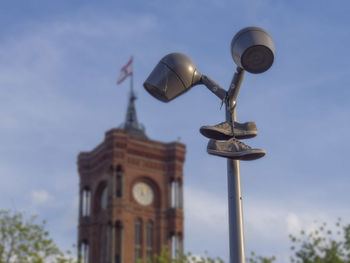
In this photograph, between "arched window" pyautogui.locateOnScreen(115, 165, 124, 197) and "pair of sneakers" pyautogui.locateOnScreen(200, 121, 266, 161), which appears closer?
"pair of sneakers" pyautogui.locateOnScreen(200, 121, 266, 161)

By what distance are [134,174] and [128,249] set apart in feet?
24.1

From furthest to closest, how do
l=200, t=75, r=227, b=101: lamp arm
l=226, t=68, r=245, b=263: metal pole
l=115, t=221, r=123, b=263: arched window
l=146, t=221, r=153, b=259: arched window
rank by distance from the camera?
l=146, t=221, r=153, b=259: arched window → l=115, t=221, r=123, b=263: arched window → l=200, t=75, r=227, b=101: lamp arm → l=226, t=68, r=245, b=263: metal pole

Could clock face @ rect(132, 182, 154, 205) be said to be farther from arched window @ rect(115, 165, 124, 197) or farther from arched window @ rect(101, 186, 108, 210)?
arched window @ rect(101, 186, 108, 210)

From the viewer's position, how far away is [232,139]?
584 centimetres

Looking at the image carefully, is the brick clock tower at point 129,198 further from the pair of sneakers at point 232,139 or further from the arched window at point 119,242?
the pair of sneakers at point 232,139

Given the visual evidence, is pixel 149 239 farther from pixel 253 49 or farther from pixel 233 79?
pixel 253 49

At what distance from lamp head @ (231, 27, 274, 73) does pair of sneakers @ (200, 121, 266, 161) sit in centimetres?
Result: 54

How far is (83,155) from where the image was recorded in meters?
67.7

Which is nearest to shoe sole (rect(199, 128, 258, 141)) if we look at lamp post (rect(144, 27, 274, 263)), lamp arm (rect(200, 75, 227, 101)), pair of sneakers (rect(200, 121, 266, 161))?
pair of sneakers (rect(200, 121, 266, 161))

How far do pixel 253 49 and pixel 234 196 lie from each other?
1303mm

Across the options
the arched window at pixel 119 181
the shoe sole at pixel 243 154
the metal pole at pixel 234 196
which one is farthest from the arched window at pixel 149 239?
the shoe sole at pixel 243 154

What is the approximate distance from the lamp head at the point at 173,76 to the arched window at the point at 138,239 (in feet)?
189

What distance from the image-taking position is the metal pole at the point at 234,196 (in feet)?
18.1

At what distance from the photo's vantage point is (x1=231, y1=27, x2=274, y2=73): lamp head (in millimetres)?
5707
